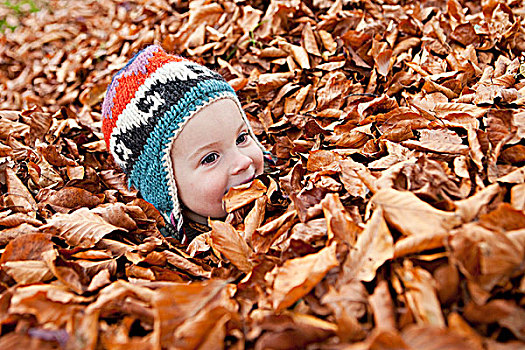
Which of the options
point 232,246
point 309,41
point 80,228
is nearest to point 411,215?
point 232,246

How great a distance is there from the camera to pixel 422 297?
31.4 inches

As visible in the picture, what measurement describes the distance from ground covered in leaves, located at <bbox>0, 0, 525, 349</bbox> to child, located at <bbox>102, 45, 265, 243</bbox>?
87 mm

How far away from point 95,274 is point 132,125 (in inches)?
21.2

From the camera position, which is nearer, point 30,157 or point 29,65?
point 30,157

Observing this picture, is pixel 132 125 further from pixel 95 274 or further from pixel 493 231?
pixel 493 231

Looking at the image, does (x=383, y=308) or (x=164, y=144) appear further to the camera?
(x=164, y=144)

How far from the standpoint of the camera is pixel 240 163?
1431mm

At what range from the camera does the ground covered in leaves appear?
81 cm

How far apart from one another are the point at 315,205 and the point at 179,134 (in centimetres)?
50

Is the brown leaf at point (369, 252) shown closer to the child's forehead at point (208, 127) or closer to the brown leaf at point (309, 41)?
the child's forehead at point (208, 127)

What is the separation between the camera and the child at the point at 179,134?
4.58 feet

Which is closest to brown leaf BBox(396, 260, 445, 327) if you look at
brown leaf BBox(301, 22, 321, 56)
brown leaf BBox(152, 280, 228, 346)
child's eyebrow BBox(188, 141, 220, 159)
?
brown leaf BBox(152, 280, 228, 346)

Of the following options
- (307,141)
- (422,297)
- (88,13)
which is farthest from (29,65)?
(422,297)

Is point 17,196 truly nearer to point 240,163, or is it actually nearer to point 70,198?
point 70,198
